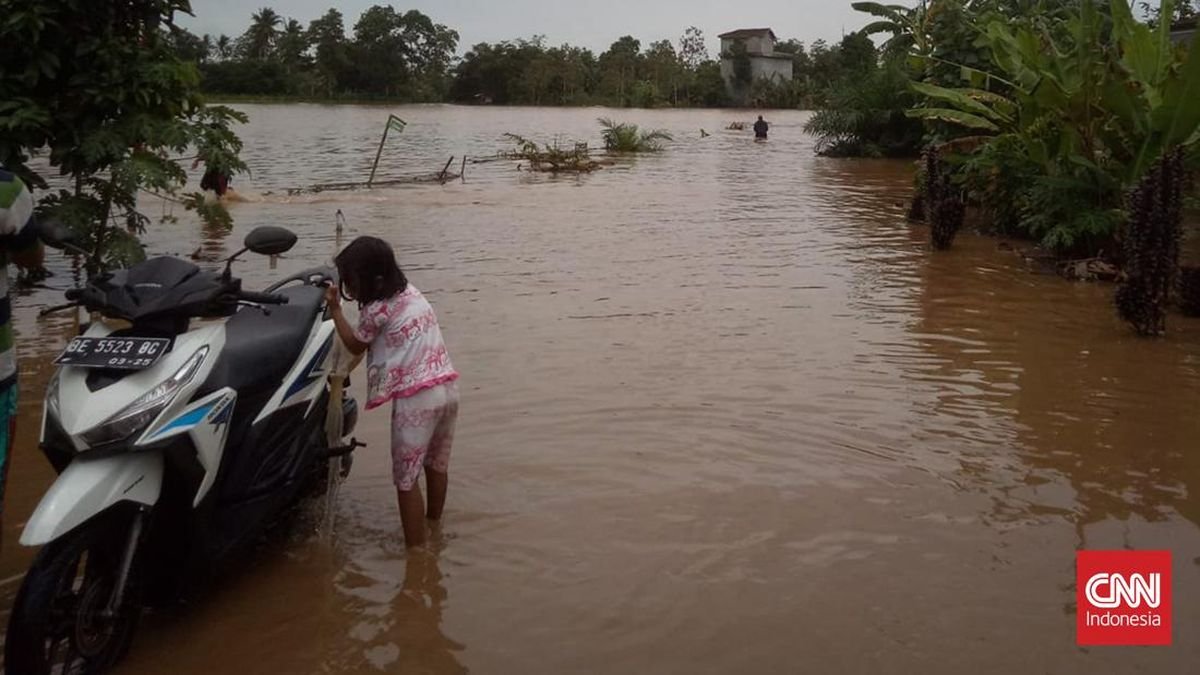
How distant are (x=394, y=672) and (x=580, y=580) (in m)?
0.88

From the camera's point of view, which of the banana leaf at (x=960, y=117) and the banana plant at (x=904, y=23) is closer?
the banana leaf at (x=960, y=117)

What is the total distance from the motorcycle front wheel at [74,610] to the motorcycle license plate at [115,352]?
467 millimetres

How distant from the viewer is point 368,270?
13.0 ft

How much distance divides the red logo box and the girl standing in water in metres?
2.54

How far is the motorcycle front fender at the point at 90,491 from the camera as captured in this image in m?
2.90

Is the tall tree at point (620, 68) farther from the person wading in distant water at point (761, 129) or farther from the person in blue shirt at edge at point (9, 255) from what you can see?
the person in blue shirt at edge at point (9, 255)

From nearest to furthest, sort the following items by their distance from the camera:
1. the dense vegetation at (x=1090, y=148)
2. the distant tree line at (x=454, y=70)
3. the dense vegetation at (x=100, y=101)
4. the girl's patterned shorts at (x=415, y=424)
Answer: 1. the girl's patterned shorts at (x=415, y=424)
2. the dense vegetation at (x=100, y=101)
3. the dense vegetation at (x=1090, y=148)
4. the distant tree line at (x=454, y=70)

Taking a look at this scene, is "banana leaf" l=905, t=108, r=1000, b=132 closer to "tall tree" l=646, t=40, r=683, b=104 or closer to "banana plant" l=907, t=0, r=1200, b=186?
"banana plant" l=907, t=0, r=1200, b=186

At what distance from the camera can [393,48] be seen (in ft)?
315

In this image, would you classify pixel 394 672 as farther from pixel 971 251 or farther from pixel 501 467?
pixel 971 251

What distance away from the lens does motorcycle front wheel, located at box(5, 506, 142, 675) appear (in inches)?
114

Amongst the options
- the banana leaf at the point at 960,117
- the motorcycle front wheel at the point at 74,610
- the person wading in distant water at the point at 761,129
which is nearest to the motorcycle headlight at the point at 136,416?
the motorcycle front wheel at the point at 74,610

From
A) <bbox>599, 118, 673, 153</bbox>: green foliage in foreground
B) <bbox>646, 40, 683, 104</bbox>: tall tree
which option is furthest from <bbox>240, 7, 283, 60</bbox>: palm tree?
<bbox>599, 118, 673, 153</bbox>: green foliage in foreground

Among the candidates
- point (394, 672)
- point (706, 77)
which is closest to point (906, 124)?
point (394, 672)
